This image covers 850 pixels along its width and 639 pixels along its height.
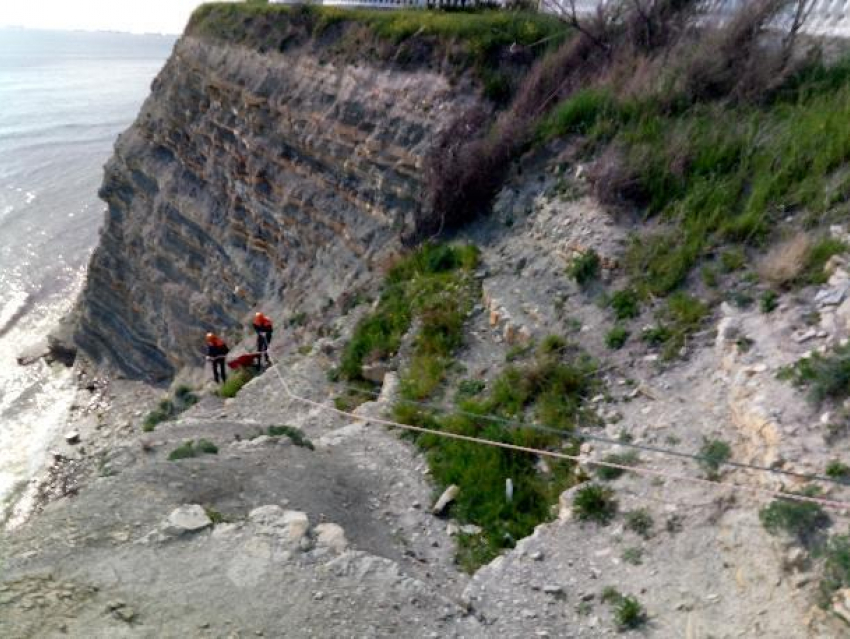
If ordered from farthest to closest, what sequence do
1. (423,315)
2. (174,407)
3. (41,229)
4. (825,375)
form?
(41,229)
(174,407)
(423,315)
(825,375)

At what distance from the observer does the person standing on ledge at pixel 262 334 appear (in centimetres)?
1493

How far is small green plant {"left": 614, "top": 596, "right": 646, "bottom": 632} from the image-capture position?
19.2 feet

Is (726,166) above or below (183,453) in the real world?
above

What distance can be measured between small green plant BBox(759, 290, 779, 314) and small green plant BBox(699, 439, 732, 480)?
1.84 m

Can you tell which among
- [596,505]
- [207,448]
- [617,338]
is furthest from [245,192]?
[596,505]

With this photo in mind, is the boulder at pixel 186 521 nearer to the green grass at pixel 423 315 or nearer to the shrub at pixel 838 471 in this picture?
the green grass at pixel 423 315

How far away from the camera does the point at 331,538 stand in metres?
6.89

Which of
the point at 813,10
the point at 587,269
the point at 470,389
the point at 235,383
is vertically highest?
the point at 813,10

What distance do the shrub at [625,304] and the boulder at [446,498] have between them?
303 centimetres

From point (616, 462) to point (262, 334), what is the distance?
9385 mm

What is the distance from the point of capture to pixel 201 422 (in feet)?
36.7

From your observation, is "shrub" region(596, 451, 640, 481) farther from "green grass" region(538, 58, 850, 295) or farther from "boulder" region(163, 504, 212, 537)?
"boulder" region(163, 504, 212, 537)

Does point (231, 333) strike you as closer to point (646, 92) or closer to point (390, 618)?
point (646, 92)

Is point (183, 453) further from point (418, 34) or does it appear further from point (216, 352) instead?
point (418, 34)
